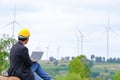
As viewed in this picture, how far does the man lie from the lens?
13.7 meters

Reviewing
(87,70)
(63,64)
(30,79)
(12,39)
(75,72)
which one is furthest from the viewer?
(63,64)

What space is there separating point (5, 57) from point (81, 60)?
226 feet

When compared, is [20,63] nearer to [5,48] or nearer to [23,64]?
[23,64]

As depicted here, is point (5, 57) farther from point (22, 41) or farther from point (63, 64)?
point (63, 64)

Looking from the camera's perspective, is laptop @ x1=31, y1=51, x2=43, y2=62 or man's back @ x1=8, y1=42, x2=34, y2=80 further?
man's back @ x1=8, y1=42, x2=34, y2=80

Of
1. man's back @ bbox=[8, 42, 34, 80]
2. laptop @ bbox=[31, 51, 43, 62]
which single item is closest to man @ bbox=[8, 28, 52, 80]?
man's back @ bbox=[8, 42, 34, 80]

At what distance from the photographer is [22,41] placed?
13.9m

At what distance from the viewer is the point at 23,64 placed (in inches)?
544

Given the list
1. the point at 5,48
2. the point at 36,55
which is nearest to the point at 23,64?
the point at 36,55

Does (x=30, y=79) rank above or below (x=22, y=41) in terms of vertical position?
below

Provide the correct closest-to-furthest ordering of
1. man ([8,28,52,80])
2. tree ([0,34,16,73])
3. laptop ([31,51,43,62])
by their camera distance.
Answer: laptop ([31,51,43,62]) < man ([8,28,52,80]) < tree ([0,34,16,73])

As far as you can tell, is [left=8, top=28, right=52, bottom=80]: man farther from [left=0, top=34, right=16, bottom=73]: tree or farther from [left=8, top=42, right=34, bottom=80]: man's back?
[left=0, top=34, right=16, bottom=73]: tree

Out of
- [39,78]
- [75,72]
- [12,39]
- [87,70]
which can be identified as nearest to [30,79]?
[39,78]

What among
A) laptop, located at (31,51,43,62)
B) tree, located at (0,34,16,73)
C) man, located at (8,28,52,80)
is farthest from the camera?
tree, located at (0,34,16,73)
